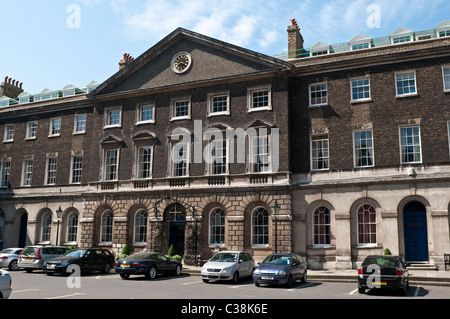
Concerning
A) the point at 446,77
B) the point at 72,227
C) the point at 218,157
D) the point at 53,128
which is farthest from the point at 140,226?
the point at 446,77

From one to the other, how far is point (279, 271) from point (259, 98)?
14054mm

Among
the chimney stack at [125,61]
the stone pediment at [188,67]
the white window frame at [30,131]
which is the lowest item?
the white window frame at [30,131]

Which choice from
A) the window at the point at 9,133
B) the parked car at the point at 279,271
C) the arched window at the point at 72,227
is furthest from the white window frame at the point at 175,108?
the window at the point at 9,133

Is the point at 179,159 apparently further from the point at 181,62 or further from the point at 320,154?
the point at 320,154

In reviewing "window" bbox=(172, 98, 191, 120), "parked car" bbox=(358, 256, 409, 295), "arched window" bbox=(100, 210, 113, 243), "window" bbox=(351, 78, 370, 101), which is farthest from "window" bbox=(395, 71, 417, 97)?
"arched window" bbox=(100, 210, 113, 243)

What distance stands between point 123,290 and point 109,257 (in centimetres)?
903

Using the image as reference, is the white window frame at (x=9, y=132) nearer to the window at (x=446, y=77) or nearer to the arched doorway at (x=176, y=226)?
the arched doorway at (x=176, y=226)

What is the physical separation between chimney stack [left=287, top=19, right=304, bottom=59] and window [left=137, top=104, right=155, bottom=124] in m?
10.9

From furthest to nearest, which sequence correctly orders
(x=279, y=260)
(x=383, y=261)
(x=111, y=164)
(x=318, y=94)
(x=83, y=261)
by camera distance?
(x=111, y=164), (x=318, y=94), (x=83, y=261), (x=279, y=260), (x=383, y=261)

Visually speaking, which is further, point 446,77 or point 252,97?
point 252,97

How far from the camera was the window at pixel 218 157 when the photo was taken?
2936cm

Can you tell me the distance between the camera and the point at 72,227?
35.0 m

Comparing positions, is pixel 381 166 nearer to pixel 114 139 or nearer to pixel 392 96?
pixel 392 96

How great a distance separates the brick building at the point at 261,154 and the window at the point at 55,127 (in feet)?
1.63
